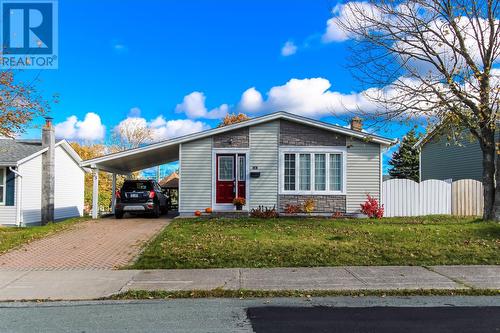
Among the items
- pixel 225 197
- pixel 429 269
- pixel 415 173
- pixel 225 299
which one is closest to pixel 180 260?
pixel 225 299

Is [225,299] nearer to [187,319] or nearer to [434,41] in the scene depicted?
[187,319]

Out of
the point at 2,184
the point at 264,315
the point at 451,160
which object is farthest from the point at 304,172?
the point at 2,184

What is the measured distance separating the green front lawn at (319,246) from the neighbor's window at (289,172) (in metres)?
3.83

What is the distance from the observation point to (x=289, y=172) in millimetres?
17531

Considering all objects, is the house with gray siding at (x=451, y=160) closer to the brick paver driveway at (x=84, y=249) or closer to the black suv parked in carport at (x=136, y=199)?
the black suv parked in carport at (x=136, y=199)

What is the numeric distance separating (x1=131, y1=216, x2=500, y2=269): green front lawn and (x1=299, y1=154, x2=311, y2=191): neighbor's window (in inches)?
150

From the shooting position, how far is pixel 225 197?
17531 millimetres

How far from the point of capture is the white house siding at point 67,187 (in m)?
24.6

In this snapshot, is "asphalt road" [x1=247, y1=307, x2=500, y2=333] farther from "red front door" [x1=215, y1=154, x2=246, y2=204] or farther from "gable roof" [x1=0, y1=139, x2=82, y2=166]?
"gable roof" [x1=0, y1=139, x2=82, y2=166]

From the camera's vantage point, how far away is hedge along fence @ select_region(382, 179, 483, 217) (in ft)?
61.3

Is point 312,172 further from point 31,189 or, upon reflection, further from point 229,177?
point 31,189

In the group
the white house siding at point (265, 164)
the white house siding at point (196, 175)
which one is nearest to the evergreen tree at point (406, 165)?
the white house siding at point (265, 164)

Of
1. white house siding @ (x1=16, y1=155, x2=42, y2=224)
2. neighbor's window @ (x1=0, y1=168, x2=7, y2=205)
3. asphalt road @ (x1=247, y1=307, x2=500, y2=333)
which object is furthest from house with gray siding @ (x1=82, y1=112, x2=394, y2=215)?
asphalt road @ (x1=247, y1=307, x2=500, y2=333)

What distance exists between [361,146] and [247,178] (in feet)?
15.1
